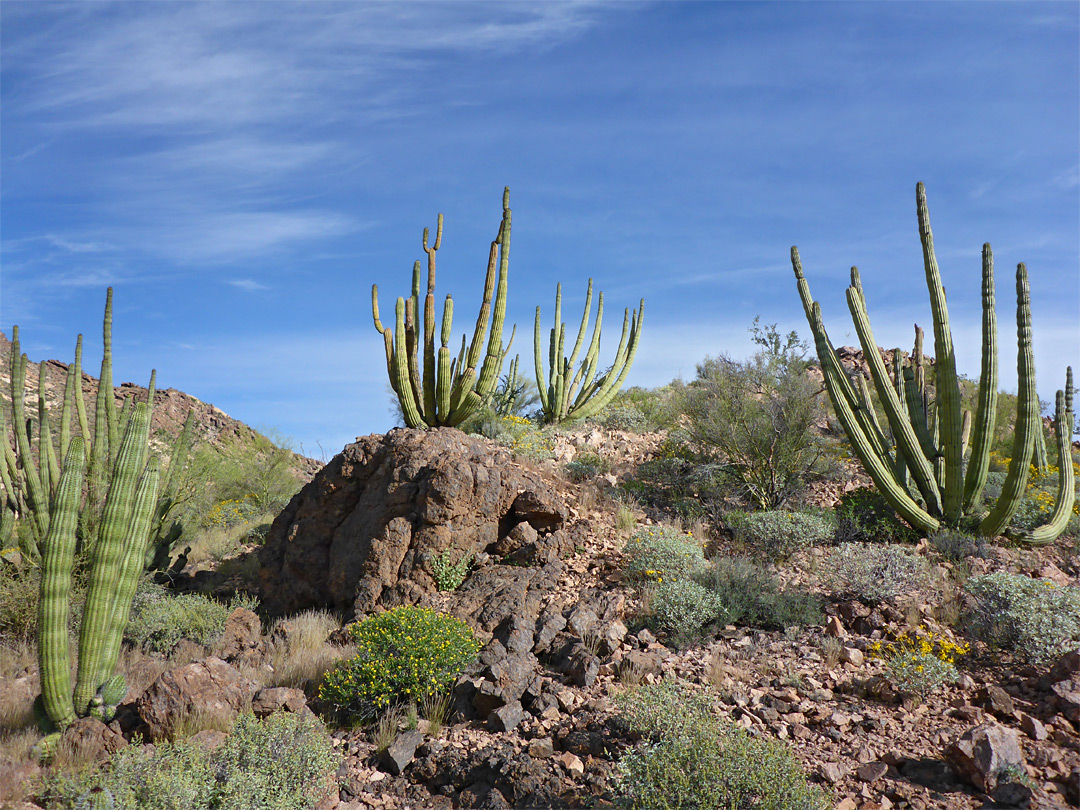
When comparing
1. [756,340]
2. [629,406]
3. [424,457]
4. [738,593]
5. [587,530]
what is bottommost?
[738,593]

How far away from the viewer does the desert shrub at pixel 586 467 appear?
38.2 ft

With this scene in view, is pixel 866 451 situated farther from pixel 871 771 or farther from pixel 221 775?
pixel 221 775

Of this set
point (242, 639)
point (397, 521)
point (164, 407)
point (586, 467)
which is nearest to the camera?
point (242, 639)

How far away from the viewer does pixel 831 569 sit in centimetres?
816

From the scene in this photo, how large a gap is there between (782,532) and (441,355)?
526 cm

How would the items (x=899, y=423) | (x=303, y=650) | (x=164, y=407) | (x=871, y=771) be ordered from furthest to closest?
(x=164, y=407) → (x=899, y=423) → (x=303, y=650) → (x=871, y=771)

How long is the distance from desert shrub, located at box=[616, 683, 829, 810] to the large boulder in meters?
3.91

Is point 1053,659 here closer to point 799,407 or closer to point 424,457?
point 799,407

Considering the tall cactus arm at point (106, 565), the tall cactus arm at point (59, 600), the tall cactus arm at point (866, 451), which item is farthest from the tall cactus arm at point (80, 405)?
the tall cactus arm at point (866, 451)

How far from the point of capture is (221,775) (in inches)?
197

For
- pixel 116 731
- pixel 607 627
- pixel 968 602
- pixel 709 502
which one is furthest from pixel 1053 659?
pixel 116 731

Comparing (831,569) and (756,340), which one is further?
(756,340)

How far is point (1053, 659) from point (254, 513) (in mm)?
14659

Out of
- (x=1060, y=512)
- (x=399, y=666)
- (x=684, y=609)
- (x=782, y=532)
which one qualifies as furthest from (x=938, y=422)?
(x=399, y=666)
